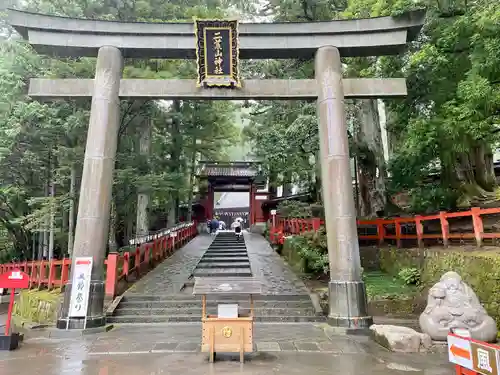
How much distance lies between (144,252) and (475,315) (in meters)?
10.4

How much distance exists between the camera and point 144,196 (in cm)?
1575

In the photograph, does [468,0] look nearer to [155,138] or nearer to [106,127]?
[106,127]

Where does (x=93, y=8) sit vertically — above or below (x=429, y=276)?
above

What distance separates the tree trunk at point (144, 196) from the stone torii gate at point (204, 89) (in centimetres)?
570

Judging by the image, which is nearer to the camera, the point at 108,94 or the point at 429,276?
the point at 108,94

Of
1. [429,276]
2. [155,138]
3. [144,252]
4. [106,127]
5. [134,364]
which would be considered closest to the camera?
[134,364]

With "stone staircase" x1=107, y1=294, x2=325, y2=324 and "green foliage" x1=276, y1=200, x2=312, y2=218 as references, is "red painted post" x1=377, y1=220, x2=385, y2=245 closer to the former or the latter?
"stone staircase" x1=107, y1=294, x2=325, y2=324

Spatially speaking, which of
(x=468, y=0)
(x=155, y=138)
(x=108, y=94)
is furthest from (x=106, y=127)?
(x=155, y=138)

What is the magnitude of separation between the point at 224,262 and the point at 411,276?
7418 mm

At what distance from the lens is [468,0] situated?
10133 millimetres

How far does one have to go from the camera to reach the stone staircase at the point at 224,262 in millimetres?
12516

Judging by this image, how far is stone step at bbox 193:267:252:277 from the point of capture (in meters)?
12.2

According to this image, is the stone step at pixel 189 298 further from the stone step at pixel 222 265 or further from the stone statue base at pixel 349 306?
the stone step at pixel 222 265

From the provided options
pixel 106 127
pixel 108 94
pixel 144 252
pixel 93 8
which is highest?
pixel 93 8
